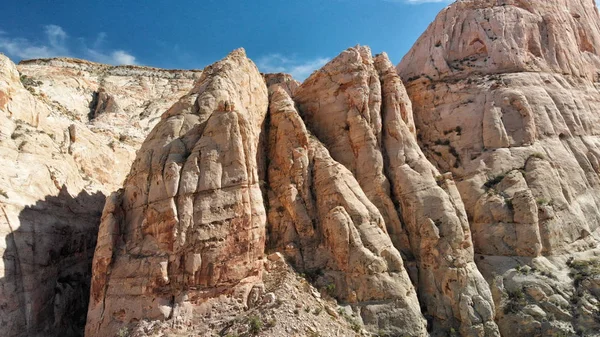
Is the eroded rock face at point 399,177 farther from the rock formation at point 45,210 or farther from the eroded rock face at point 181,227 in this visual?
the rock formation at point 45,210

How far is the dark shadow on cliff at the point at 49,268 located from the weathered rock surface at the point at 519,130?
23.6 metres

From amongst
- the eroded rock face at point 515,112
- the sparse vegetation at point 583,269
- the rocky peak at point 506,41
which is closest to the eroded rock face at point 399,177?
the eroded rock face at point 515,112

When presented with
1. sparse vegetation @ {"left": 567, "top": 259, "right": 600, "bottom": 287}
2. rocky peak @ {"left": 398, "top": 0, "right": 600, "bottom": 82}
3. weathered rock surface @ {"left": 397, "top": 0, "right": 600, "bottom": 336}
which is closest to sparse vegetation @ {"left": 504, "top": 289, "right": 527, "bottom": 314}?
weathered rock surface @ {"left": 397, "top": 0, "right": 600, "bottom": 336}

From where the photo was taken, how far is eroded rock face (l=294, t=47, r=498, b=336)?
21.5m

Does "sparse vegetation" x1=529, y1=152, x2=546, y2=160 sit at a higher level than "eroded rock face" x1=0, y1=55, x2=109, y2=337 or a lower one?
higher

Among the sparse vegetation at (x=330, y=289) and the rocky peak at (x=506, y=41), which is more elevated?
the rocky peak at (x=506, y=41)

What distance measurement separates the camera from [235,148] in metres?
19.8

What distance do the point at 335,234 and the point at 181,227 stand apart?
25.9 ft

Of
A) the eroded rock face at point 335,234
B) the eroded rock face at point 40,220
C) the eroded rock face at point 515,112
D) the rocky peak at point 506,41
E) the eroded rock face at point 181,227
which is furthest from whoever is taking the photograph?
the rocky peak at point 506,41

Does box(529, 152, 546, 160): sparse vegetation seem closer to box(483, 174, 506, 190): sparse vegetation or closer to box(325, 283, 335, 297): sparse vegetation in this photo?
box(483, 174, 506, 190): sparse vegetation

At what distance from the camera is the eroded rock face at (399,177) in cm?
2155

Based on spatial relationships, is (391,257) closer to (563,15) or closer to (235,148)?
(235,148)

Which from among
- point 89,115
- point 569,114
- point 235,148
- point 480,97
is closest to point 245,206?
point 235,148

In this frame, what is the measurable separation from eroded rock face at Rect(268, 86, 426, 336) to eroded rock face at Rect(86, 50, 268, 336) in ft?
8.24
